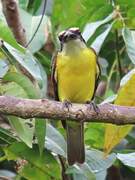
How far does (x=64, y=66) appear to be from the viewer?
2.46 m

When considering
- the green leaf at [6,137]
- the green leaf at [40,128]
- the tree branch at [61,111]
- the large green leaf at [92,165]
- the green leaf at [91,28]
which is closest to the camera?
the tree branch at [61,111]

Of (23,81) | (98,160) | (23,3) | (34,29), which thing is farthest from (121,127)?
(23,3)

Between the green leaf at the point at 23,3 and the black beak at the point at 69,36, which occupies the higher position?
the green leaf at the point at 23,3

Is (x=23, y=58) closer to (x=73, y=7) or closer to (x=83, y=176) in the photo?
(x=83, y=176)

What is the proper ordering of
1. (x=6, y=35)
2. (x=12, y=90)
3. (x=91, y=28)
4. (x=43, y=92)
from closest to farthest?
(x=6, y=35) → (x=12, y=90) → (x=91, y=28) → (x=43, y=92)

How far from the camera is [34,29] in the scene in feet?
8.61

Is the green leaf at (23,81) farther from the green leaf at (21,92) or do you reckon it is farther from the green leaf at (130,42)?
the green leaf at (130,42)

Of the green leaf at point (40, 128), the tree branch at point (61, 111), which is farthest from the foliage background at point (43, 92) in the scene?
the tree branch at point (61, 111)

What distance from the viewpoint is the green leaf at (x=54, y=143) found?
6.77 ft

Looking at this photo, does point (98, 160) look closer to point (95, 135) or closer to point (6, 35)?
point (95, 135)

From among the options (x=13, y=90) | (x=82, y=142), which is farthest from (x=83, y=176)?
(x=13, y=90)

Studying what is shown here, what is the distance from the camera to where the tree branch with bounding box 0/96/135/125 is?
5.43 ft

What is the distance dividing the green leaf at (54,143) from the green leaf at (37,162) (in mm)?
65

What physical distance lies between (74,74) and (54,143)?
1.67 feet
